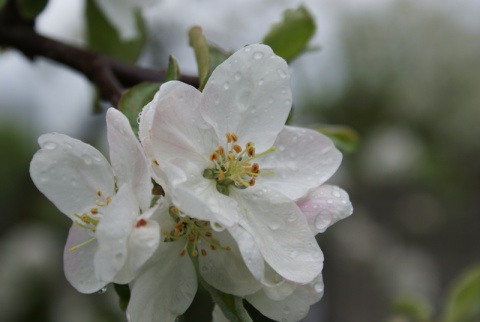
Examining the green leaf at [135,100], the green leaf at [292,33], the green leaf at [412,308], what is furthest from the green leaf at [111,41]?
the green leaf at [412,308]

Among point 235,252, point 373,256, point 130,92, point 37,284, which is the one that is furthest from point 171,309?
point 373,256

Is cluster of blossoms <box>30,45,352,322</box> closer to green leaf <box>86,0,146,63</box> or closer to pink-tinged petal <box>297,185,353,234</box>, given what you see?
pink-tinged petal <box>297,185,353,234</box>

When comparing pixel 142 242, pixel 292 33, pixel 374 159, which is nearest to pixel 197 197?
pixel 142 242

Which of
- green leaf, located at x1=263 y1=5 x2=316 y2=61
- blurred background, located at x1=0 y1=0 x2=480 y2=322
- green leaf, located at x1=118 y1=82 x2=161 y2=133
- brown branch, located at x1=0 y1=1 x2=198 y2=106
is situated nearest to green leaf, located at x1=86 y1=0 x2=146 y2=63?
brown branch, located at x1=0 y1=1 x2=198 y2=106

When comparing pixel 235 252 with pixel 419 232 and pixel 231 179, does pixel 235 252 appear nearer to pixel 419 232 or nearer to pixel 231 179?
pixel 231 179

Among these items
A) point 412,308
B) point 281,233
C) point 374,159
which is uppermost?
point 281,233

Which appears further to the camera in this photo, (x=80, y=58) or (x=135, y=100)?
(x=80, y=58)

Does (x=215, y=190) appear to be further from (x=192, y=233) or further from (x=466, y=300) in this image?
(x=466, y=300)

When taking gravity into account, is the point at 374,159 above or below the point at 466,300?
below
